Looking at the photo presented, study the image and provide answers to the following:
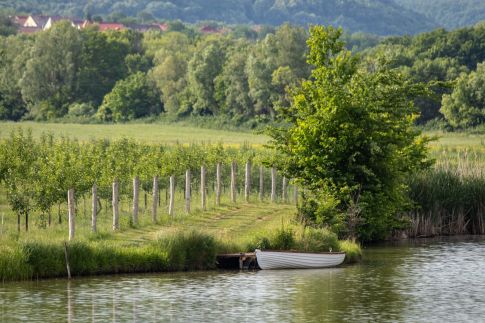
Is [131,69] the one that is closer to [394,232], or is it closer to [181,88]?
[181,88]

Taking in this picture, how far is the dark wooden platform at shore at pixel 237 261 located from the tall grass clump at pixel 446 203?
49.8ft

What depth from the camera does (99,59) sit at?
181 metres

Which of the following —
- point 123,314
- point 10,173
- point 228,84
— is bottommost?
point 123,314

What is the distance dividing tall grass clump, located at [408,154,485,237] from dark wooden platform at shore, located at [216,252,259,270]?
15.2 meters

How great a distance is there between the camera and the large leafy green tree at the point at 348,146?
47.2 meters

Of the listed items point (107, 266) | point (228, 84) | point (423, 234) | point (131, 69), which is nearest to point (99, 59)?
point (131, 69)


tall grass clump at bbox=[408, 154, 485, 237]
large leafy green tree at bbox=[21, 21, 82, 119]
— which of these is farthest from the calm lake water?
Result: large leafy green tree at bbox=[21, 21, 82, 119]

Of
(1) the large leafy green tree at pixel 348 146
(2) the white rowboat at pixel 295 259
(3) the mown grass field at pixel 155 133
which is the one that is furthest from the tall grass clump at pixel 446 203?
(3) the mown grass field at pixel 155 133

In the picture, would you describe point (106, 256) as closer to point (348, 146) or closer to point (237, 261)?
point (237, 261)

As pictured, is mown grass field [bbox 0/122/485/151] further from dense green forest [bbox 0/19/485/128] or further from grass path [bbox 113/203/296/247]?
grass path [bbox 113/203/296/247]

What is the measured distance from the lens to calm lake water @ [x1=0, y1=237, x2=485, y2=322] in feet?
103

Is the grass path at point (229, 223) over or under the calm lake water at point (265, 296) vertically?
over

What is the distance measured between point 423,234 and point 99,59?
131373mm

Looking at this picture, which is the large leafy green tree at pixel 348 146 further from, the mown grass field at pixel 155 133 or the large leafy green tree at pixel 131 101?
the large leafy green tree at pixel 131 101
